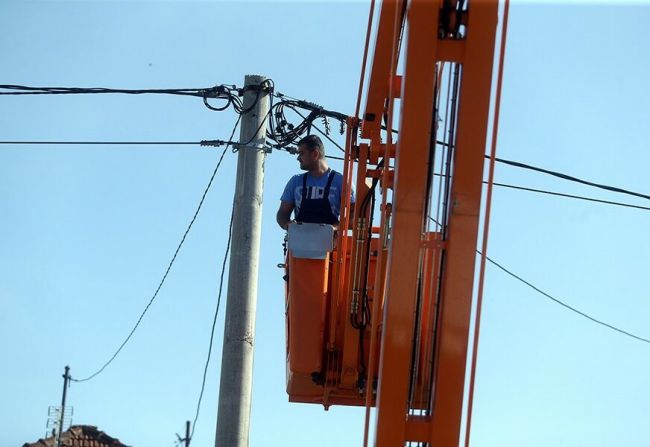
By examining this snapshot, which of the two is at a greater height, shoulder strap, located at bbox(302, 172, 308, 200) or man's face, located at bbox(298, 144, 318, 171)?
man's face, located at bbox(298, 144, 318, 171)

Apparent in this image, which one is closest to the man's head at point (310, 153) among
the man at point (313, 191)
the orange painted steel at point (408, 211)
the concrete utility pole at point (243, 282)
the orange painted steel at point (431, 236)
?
the man at point (313, 191)

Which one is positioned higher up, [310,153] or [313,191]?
[310,153]

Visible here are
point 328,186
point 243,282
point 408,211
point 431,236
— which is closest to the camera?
point 408,211

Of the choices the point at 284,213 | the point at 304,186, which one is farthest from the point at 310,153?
the point at 284,213

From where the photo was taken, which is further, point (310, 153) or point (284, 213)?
point (284, 213)

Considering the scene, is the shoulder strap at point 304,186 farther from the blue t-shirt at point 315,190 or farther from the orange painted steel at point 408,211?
the orange painted steel at point 408,211

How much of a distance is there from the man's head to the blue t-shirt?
0.29 ft

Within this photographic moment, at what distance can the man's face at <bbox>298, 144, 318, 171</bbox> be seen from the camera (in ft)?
31.7

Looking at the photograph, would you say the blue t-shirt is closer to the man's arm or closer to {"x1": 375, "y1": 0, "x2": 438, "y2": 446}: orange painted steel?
the man's arm

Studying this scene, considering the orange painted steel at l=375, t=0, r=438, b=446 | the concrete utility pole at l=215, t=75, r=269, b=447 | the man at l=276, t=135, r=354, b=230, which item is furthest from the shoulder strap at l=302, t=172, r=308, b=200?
the orange painted steel at l=375, t=0, r=438, b=446

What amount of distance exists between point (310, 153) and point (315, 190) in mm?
291

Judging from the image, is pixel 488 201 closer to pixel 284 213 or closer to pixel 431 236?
pixel 431 236

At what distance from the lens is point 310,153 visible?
968 centimetres

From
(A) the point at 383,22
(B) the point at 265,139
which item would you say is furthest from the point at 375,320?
(B) the point at 265,139
